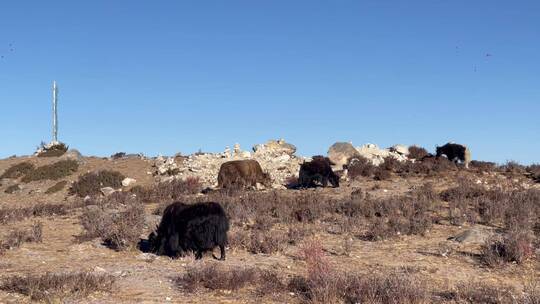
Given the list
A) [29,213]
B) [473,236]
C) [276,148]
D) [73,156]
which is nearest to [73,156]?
[73,156]

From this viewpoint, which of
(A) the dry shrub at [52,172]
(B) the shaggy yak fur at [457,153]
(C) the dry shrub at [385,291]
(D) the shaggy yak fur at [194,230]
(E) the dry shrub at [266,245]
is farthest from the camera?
(A) the dry shrub at [52,172]

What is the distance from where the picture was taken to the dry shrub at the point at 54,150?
1298 inches

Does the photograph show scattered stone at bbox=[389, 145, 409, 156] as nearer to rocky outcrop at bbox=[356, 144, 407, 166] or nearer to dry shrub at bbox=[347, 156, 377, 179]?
rocky outcrop at bbox=[356, 144, 407, 166]

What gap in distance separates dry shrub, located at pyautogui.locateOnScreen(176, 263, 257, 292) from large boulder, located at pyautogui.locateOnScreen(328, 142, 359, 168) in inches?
762

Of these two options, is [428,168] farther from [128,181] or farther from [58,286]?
[58,286]

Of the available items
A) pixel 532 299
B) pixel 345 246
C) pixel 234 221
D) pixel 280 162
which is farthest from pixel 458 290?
pixel 280 162

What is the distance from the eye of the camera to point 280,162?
28141 mm

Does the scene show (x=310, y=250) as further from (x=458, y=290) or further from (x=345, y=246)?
(x=345, y=246)

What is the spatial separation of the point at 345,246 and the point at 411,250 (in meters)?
1.28

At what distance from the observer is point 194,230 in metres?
9.62

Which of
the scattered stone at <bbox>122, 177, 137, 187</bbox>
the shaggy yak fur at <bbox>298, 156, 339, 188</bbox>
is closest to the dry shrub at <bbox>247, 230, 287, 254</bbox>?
the shaggy yak fur at <bbox>298, 156, 339, 188</bbox>

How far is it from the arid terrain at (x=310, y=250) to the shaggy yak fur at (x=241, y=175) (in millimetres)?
1057

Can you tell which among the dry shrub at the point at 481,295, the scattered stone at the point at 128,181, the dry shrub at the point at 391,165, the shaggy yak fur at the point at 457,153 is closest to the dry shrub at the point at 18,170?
the scattered stone at the point at 128,181

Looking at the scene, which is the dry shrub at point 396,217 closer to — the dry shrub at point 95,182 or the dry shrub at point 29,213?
the dry shrub at point 29,213
